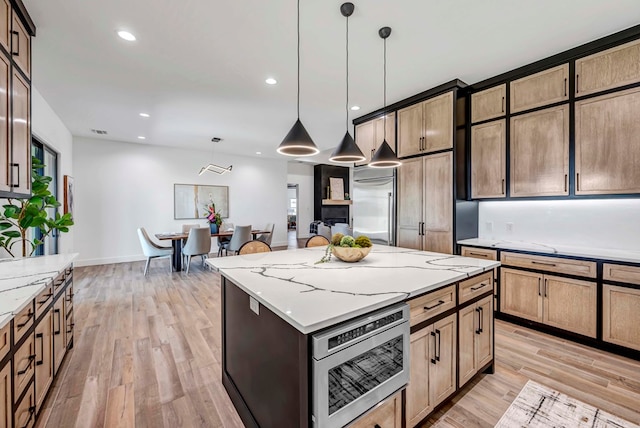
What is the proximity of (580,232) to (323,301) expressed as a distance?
3.30m

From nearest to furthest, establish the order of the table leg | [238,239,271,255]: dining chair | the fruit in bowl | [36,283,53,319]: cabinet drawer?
[36,283,53,319]: cabinet drawer < the fruit in bowl < [238,239,271,255]: dining chair < the table leg

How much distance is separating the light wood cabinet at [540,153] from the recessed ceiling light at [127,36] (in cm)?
395

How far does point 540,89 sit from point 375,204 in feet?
7.66

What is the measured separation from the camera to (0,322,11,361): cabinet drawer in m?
1.20

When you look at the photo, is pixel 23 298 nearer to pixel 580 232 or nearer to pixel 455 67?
pixel 455 67

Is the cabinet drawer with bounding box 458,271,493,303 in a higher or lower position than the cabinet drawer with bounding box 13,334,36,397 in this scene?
higher

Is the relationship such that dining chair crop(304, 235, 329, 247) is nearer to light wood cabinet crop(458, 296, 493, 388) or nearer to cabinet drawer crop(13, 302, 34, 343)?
light wood cabinet crop(458, 296, 493, 388)

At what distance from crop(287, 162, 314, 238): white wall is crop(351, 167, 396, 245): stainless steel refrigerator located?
20.4 ft

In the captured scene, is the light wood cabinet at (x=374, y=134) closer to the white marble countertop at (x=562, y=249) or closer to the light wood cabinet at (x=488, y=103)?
the light wood cabinet at (x=488, y=103)

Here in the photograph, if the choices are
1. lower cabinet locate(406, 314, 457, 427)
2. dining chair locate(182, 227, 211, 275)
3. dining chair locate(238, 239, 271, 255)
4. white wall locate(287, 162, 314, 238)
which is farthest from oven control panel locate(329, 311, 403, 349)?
white wall locate(287, 162, 314, 238)

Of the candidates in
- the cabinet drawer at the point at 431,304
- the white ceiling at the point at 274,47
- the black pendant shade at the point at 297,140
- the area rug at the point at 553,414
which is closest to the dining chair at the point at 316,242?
the black pendant shade at the point at 297,140

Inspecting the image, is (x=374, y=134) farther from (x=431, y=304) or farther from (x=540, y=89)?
(x=431, y=304)

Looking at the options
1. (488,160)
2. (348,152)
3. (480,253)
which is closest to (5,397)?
(348,152)

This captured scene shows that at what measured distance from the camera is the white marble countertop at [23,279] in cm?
130
